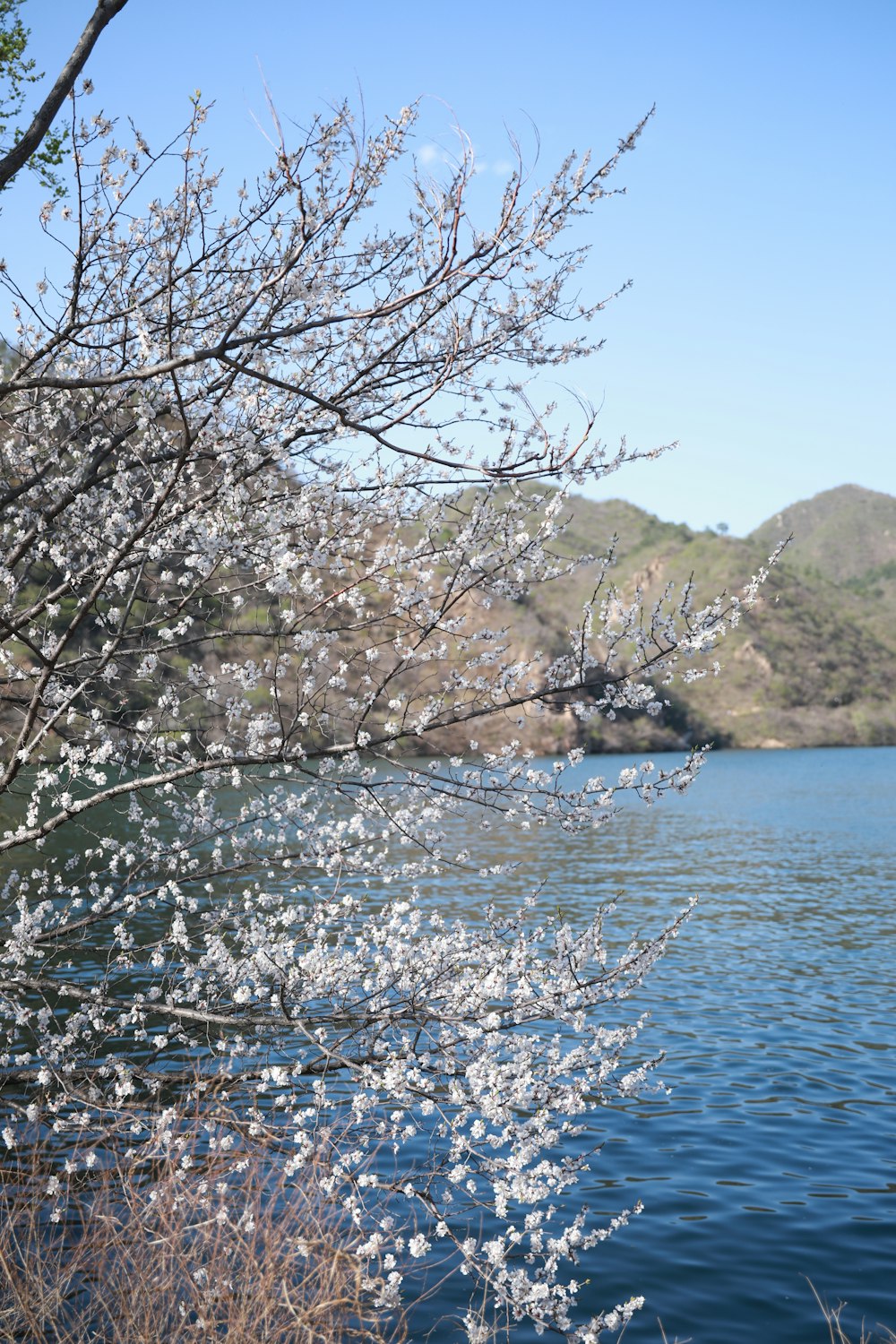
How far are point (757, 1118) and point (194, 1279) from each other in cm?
739

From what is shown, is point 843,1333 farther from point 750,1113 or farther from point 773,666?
point 773,666

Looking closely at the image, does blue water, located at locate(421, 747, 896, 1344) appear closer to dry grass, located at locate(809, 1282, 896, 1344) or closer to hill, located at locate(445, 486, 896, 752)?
dry grass, located at locate(809, 1282, 896, 1344)

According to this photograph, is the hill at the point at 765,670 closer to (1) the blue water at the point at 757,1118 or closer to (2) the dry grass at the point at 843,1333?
(1) the blue water at the point at 757,1118

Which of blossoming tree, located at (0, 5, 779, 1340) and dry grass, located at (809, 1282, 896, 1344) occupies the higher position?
blossoming tree, located at (0, 5, 779, 1340)

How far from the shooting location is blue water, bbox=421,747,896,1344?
775cm

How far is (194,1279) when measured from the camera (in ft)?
18.7

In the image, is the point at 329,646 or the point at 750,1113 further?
the point at 750,1113

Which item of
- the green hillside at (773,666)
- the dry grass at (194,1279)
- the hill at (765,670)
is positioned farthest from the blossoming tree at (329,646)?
the green hillside at (773,666)

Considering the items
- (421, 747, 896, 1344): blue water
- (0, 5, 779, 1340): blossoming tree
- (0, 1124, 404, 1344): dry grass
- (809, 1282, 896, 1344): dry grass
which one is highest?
(0, 5, 779, 1340): blossoming tree

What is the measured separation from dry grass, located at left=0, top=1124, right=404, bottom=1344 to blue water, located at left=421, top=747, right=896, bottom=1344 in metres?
1.66

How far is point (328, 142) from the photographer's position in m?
6.96

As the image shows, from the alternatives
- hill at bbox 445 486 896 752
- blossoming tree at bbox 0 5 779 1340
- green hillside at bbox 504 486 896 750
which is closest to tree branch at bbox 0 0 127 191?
blossoming tree at bbox 0 5 779 1340

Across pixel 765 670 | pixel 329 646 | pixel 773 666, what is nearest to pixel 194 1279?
pixel 329 646

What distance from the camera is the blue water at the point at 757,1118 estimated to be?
775 cm
